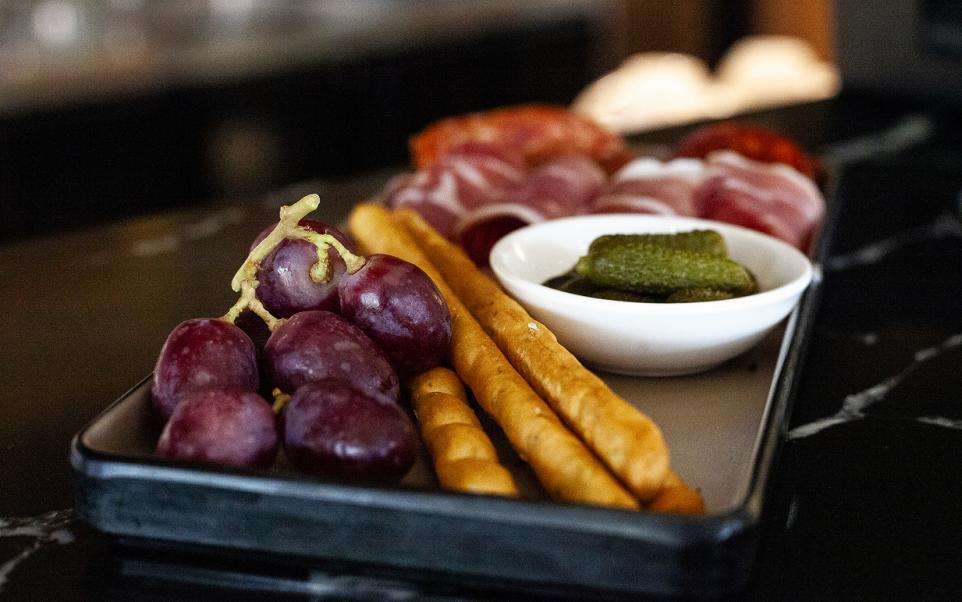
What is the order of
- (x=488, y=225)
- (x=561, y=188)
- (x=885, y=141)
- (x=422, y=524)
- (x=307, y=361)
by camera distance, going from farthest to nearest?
1. (x=885, y=141)
2. (x=561, y=188)
3. (x=488, y=225)
4. (x=307, y=361)
5. (x=422, y=524)

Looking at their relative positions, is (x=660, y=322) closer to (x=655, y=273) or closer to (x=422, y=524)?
(x=655, y=273)

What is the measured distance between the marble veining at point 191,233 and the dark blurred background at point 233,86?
1490 millimetres

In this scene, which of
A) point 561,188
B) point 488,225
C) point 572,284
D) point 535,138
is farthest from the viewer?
point 535,138

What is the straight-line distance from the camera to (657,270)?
3.15 ft

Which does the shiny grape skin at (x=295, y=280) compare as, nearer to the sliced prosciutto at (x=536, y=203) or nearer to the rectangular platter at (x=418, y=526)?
the rectangular platter at (x=418, y=526)

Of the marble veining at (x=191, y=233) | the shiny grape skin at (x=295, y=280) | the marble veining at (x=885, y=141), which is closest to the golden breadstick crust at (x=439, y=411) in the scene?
the shiny grape skin at (x=295, y=280)

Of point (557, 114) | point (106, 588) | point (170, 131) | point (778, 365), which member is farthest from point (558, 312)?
point (170, 131)

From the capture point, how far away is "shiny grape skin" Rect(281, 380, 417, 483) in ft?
2.20

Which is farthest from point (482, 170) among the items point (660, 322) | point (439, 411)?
point (439, 411)

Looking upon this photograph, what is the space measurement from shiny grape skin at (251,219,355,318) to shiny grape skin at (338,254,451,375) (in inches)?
0.6

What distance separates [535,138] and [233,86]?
1934mm

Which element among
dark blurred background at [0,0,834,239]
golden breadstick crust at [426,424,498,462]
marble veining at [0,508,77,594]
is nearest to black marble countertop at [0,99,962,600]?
marble veining at [0,508,77,594]

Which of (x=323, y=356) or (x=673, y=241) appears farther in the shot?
(x=673, y=241)

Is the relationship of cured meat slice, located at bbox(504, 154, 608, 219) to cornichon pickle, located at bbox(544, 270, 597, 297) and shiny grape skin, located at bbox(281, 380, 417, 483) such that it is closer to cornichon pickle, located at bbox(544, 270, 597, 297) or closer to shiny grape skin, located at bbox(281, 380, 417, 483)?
cornichon pickle, located at bbox(544, 270, 597, 297)
